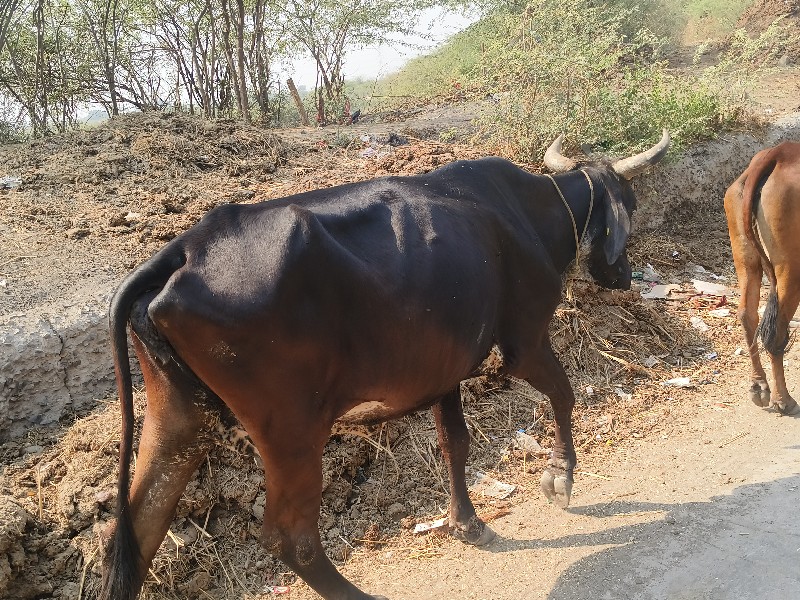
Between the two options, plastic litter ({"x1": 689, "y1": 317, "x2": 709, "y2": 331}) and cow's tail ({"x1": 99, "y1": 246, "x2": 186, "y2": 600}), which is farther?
plastic litter ({"x1": 689, "y1": 317, "x2": 709, "y2": 331})

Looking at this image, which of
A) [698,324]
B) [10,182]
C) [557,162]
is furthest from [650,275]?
[10,182]

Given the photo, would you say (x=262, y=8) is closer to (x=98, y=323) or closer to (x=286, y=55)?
(x=286, y=55)

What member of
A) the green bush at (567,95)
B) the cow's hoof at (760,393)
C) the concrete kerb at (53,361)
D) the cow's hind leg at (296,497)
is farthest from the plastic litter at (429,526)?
the green bush at (567,95)

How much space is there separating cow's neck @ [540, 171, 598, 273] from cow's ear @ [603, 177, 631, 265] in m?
0.12

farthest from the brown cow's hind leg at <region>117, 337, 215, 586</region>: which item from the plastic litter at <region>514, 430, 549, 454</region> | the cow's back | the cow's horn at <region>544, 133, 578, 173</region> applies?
the cow's horn at <region>544, 133, 578, 173</region>

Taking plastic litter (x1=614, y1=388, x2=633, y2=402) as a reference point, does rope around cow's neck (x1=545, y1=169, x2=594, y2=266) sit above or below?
above

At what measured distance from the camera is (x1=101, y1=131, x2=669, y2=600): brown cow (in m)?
2.66

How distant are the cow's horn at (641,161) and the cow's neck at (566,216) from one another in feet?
1.15

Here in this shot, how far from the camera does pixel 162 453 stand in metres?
2.93

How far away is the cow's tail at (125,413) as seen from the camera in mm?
2703

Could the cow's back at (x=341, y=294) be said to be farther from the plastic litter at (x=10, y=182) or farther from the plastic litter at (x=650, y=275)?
the plastic litter at (x=10, y=182)

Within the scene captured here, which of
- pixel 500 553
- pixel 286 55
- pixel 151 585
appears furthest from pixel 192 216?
pixel 286 55

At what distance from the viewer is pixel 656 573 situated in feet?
11.5

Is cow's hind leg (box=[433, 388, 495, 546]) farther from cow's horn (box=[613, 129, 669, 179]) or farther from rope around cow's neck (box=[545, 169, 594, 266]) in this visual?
cow's horn (box=[613, 129, 669, 179])
